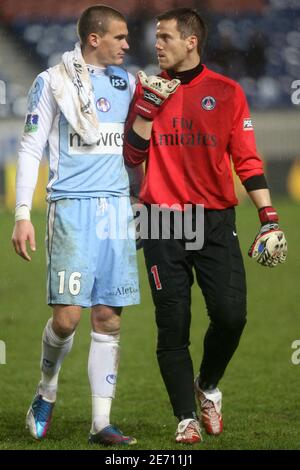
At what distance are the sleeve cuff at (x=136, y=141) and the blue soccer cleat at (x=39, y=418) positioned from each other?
133 centimetres

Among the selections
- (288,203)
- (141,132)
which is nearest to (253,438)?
(141,132)

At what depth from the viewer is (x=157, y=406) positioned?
6.14 metres

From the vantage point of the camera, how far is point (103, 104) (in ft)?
16.1

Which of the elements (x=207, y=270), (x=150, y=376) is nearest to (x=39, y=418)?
(x=207, y=270)

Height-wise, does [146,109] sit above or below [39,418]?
above

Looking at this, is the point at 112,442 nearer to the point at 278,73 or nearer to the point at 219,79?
the point at 219,79

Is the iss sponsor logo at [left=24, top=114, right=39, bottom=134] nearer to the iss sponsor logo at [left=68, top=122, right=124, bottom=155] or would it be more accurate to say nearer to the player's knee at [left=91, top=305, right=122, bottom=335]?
the iss sponsor logo at [left=68, top=122, right=124, bottom=155]

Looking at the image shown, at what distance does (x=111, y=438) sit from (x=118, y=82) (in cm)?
165

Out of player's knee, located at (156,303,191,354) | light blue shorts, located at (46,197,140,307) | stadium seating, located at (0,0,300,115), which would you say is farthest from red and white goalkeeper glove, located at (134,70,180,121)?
stadium seating, located at (0,0,300,115)

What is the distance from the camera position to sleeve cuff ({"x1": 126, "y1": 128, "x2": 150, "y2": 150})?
15.9ft

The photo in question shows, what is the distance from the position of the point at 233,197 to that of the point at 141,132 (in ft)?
1.97

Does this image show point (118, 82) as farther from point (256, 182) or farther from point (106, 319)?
point (106, 319)

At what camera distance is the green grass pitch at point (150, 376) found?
520cm

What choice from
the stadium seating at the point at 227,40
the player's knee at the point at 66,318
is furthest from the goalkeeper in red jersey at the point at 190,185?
the stadium seating at the point at 227,40
